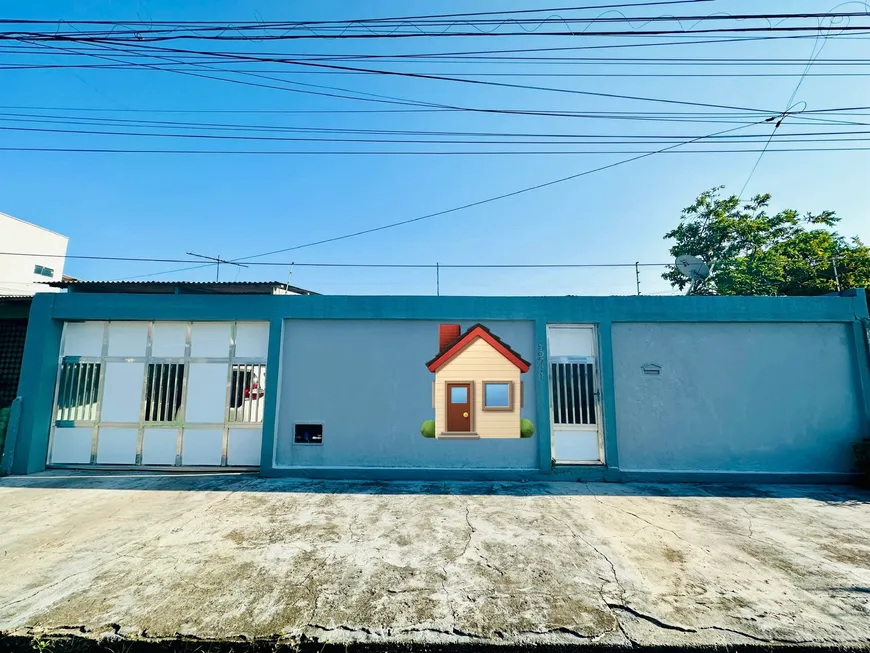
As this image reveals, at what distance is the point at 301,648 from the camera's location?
2652 millimetres

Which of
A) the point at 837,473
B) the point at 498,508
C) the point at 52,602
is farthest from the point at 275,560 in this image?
the point at 837,473

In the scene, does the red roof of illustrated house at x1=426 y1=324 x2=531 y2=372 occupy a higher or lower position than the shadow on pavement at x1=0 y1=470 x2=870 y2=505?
higher

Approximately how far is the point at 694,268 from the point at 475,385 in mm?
6409

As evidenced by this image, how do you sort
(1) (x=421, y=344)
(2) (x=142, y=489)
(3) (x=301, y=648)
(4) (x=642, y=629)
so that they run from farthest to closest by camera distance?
(1) (x=421, y=344), (2) (x=142, y=489), (4) (x=642, y=629), (3) (x=301, y=648)

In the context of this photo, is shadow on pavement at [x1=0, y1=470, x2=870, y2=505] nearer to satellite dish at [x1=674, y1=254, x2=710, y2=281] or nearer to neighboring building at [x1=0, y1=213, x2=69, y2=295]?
satellite dish at [x1=674, y1=254, x2=710, y2=281]

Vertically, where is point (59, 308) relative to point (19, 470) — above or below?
above

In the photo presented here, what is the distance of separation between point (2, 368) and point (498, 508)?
11.3 m


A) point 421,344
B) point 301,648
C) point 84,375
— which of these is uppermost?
point 421,344

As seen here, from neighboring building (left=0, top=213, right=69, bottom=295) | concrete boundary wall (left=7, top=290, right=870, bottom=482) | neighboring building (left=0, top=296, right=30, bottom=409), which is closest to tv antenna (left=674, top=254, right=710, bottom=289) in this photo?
concrete boundary wall (left=7, top=290, right=870, bottom=482)

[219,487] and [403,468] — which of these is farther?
[403,468]

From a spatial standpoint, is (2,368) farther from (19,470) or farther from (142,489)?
(142,489)

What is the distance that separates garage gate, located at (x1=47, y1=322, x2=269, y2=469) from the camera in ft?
23.5

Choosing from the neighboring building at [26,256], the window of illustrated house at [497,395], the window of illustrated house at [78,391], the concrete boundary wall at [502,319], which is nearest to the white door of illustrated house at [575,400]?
the concrete boundary wall at [502,319]

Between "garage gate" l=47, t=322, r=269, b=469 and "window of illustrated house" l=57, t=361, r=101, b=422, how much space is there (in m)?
0.02
